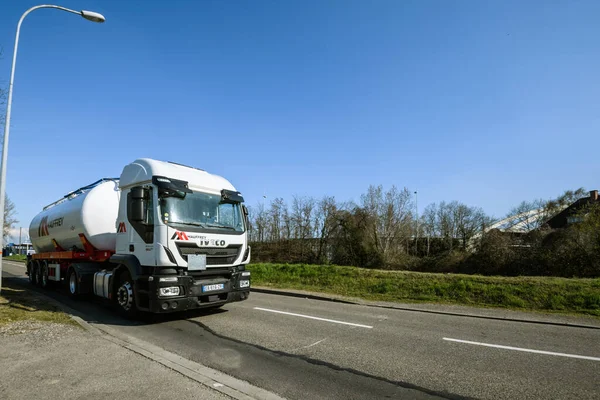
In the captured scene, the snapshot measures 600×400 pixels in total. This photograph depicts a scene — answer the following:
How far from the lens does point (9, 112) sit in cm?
987

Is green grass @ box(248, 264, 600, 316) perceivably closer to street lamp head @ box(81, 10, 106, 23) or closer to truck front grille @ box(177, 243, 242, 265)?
truck front grille @ box(177, 243, 242, 265)

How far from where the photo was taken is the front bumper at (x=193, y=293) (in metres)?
7.55

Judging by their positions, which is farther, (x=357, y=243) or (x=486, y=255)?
(x=357, y=243)

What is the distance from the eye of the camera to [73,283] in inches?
457

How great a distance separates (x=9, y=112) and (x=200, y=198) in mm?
6085

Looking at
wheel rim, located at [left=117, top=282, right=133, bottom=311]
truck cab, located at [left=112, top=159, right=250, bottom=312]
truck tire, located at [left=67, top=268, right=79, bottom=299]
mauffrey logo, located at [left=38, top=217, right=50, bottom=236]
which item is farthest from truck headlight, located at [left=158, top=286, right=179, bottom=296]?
mauffrey logo, located at [left=38, top=217, right=50, bottom=236]

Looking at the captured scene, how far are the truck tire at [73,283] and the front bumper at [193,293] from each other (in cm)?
493

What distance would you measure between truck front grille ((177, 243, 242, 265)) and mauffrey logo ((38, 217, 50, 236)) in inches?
373

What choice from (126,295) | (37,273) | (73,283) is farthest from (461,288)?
(37,273)

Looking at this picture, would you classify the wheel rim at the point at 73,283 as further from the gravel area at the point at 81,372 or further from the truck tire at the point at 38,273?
the gravel area at the point at 81,372

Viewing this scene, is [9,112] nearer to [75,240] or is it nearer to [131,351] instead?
[75,240]

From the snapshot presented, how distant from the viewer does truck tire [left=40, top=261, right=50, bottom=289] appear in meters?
14.4

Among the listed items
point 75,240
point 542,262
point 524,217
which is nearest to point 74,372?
point 75,240

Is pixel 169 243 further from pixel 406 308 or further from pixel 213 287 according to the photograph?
pixel 406 308
